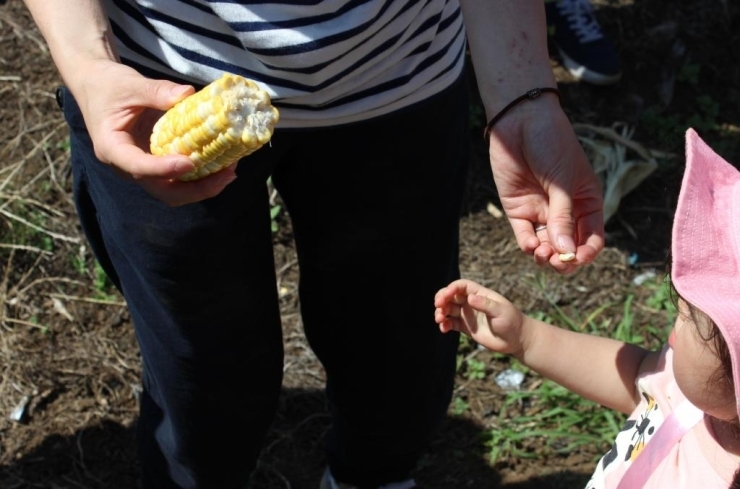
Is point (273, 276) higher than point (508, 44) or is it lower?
lower

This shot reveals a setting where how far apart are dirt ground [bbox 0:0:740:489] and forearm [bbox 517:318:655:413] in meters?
0.68

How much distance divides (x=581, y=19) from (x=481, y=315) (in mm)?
2638

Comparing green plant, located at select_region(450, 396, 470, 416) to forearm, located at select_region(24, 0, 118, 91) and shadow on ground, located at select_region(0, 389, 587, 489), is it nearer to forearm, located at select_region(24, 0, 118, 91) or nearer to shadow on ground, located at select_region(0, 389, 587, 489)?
shadow on ground, located at select_region(0, 389, 587, 489)

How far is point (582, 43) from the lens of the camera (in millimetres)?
4012

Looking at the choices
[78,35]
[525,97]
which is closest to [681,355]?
[525,97]

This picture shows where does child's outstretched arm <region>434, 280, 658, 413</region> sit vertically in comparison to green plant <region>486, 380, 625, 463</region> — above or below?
above

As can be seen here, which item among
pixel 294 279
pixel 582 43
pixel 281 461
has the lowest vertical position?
pixel 281 461

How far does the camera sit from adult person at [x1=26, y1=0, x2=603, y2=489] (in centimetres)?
146

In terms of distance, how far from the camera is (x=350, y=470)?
245 cm

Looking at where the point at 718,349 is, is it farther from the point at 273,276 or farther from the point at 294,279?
the point at 294,279

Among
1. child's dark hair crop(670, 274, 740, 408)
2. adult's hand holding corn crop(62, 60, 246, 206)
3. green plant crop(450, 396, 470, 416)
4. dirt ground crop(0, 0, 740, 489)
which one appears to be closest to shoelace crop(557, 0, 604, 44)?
dirt ground crop(0, 0, 740, 489)

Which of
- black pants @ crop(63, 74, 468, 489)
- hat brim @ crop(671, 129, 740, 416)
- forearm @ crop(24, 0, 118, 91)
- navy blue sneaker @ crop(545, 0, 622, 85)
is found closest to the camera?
hat brim @ crop(671, 129, 740, 416)

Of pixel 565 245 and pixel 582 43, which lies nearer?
pixel 565 245

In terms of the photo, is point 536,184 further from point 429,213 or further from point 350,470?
point 350,470
